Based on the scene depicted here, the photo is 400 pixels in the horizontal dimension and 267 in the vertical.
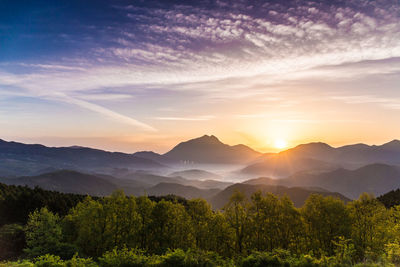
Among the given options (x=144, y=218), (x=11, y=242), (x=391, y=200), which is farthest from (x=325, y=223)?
(x=391, y=200)

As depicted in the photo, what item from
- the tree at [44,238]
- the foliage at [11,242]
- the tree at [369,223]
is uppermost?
the tree at [369,223]

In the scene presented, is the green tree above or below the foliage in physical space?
above

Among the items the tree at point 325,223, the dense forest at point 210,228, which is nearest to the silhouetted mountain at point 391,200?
the dense forest at point 210,228

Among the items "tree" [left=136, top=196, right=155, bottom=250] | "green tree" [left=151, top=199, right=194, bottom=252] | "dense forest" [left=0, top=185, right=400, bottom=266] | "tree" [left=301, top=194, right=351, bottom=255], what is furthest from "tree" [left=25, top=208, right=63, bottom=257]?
"tree" [left=301, top=194, right=351, bottom=255]

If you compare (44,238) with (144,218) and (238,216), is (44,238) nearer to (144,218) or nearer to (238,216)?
(144,218)

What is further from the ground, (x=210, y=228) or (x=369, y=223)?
(x=369, y=223)

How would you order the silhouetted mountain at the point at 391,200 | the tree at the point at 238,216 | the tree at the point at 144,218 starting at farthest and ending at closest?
the silhouetted mountain at the point at 391,200
the tree at the point at 144,218
the tree at the point at 238,216

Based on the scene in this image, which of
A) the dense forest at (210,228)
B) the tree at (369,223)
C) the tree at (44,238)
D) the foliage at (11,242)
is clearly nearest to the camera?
the tree at (369,223)

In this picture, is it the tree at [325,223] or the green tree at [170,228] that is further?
the green tree at [170,228]

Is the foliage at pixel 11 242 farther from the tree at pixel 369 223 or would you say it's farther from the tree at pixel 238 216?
the tree at pixel 369 223

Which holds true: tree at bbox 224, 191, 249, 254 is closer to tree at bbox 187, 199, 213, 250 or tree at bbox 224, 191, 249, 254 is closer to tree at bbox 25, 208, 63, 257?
tree at bbox 187, 199, 213, 250

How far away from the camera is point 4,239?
61.0 m

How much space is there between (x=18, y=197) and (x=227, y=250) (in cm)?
A: 7883

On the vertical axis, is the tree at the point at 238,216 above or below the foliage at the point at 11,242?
above
